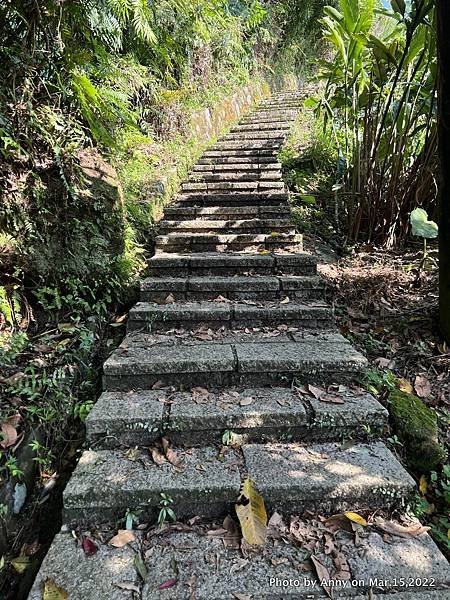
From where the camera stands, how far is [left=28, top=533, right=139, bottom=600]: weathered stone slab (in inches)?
50.6

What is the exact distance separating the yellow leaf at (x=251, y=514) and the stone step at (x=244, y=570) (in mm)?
51

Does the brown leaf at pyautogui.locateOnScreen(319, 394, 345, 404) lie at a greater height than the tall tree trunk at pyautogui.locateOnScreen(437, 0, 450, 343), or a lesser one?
lesser

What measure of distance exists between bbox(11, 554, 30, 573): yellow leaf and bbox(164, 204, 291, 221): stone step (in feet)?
9.96

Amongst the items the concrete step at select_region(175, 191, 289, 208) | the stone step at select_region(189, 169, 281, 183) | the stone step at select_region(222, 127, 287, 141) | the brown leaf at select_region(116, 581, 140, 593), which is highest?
the stone step at select_region(222, 127, 287, 141)

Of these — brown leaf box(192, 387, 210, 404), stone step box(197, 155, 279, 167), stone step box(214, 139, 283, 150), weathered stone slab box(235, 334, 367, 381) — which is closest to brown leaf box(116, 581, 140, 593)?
brown leaf box(192, 387, 210, 404)

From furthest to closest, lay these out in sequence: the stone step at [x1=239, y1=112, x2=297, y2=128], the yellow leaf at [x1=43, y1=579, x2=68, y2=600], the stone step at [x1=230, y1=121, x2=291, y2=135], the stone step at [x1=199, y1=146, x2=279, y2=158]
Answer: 1. the stone step at [x1=239, y1=112, x2=297, y2=128]
2. the stone step at [x1=230, y1=121, x2=291, y2=135]
3. the stone step at [x1=199, y1=146, x2=279, y2=158]
4. the yellow leaf at [x1=43, y1=579, x2=68, y2=600]

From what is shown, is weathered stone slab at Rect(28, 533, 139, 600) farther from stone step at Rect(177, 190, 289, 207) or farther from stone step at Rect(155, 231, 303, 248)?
stone step at Rect(177, 190, 289, 207)

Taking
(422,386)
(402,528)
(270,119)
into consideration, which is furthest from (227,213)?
(270,119)

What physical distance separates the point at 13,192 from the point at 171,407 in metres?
1.55

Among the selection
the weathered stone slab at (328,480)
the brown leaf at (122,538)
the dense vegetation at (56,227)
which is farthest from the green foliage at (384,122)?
the brown leaf at (122,538)

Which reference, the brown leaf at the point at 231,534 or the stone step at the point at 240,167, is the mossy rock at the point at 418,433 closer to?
the brown leaf at the point at 231,534

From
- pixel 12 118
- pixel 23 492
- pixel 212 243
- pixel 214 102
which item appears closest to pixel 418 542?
pixel 23 492

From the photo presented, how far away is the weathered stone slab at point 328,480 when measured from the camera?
158 cm

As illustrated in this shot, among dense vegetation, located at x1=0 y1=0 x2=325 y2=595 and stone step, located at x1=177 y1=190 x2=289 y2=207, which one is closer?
dense vegetation, located at x1=0 y1=0 x2=325 y2=595
